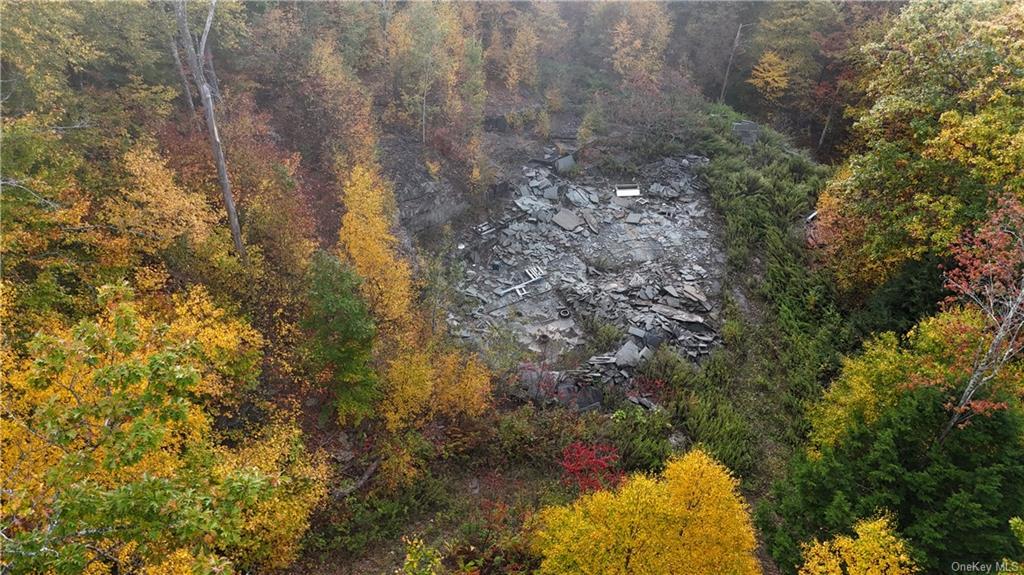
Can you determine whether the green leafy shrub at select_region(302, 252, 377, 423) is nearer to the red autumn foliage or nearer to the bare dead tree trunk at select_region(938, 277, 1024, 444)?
the red autumn foliage

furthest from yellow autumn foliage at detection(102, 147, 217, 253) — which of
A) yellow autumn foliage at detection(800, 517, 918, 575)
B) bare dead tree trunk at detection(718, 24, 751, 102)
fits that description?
bare dead tree trunk at detection(718, 24, 751, 102)

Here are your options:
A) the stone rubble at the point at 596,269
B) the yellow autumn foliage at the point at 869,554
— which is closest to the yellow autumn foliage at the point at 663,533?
the yellow autumn foliage at the point at 869,554

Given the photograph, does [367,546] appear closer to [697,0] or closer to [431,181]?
[431,181]

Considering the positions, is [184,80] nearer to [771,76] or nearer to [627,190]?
[627,190]

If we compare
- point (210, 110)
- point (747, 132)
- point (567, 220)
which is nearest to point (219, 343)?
point (210, 110)

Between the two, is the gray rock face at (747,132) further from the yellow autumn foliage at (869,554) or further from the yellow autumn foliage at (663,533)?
the yellow autumn foliage at (869,554)

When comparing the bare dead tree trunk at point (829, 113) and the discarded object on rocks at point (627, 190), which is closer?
the discarded object on rocks at point (627, 190)
